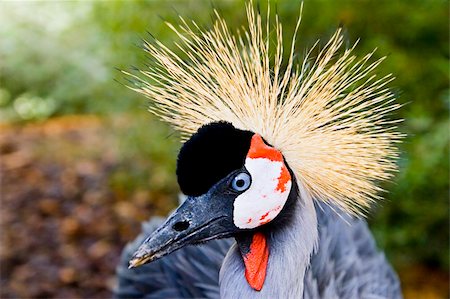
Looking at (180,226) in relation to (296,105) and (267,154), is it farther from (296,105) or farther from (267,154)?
(296,105)

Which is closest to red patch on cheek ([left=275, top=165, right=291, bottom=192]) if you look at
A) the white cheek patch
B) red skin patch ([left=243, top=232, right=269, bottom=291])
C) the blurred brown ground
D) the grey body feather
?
the white cheek patch

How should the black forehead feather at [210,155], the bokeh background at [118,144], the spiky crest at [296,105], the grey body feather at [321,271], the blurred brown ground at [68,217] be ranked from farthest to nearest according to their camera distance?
the blurred brown ground at [68,217]
the bokeh background at [118,144]
the grey body feather at [321,271]
the spiky crest at [296,105]
the black forehead feather at [210,155]

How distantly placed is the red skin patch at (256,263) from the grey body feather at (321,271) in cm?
33

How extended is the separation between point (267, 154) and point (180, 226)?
7.9 inches

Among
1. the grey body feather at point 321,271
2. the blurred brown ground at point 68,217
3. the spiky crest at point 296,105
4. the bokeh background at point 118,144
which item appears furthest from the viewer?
the blurred brown ground at point 68,217

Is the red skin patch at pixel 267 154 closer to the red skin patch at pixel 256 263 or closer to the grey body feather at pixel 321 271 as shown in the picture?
the red skin patch at pixel 256 263

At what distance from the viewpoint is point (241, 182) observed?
43.1 inches

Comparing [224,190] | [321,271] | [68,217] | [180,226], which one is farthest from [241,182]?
[68,217]

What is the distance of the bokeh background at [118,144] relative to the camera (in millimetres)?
2455

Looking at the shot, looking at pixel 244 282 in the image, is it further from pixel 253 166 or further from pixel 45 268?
pixel 45 268

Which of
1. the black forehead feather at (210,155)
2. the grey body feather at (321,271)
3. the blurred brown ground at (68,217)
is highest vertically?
the blurred brown ground at (68,217)

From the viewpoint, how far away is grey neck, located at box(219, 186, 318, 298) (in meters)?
1.16

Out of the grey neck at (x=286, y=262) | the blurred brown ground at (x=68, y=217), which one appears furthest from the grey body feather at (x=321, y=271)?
the blurred brown ground at (x=68, y=217)

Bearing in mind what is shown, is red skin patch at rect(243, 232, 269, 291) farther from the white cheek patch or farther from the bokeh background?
the bokeh background
